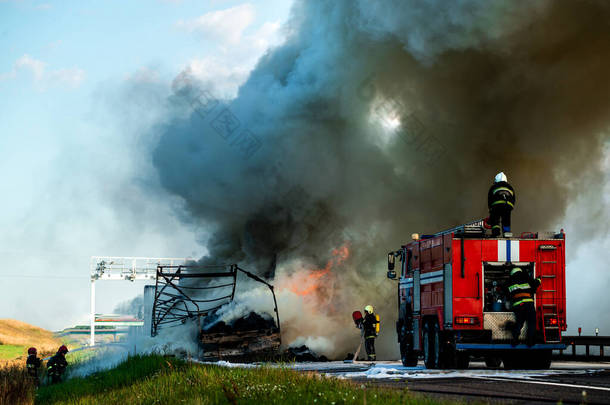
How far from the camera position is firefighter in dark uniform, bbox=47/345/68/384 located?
22528 mm

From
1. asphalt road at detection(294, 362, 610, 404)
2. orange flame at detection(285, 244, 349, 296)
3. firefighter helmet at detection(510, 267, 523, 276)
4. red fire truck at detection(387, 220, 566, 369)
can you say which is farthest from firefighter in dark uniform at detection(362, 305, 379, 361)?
orange flame at detection(285, 244, 349, 296)

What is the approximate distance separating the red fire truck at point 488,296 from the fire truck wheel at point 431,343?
0.08 feet

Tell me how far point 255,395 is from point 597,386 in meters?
5.43

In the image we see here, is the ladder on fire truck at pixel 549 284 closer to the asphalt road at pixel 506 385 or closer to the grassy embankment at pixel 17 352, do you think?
the asphalt road at pixel 506 385

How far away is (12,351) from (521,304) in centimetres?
4464

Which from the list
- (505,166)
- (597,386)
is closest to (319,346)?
(505,166)

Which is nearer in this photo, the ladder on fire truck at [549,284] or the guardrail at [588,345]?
the ladder on fire truck at [549,284]

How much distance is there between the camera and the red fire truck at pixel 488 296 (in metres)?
16.8

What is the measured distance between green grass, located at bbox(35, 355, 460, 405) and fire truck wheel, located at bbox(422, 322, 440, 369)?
203 inches

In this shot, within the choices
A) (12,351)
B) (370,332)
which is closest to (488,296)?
(370,332)

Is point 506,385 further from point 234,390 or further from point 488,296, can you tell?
point 488,296

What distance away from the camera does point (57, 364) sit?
2283cm

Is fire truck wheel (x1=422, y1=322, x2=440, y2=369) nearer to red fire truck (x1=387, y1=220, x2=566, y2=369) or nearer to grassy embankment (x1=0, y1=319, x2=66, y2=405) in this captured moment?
red fire truck (x1=387, y1=220, x2=566, y2=369)

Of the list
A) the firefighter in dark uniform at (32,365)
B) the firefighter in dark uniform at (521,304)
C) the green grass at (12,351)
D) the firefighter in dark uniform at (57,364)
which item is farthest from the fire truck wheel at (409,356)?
the green grass at (12,351)
